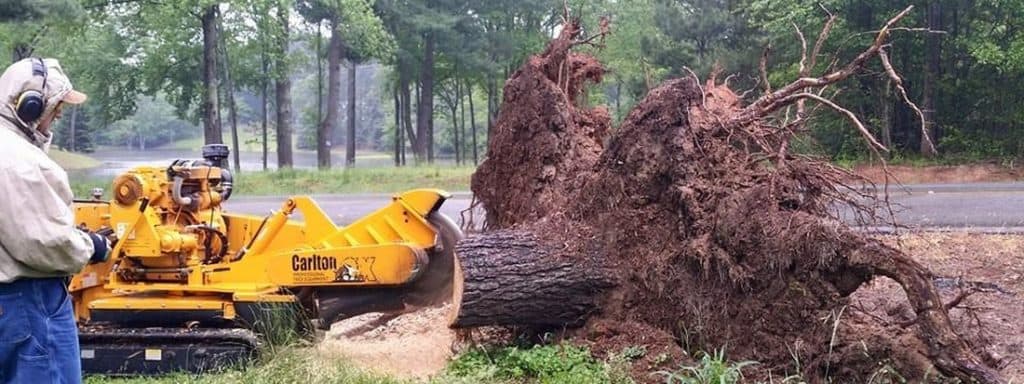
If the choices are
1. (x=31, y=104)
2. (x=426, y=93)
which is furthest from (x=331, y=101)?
(x=31, y=104)

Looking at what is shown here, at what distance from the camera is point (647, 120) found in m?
6.33

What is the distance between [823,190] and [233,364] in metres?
4.04

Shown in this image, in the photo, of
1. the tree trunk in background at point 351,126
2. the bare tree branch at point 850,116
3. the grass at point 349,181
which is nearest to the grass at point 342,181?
the grass at point 349,181

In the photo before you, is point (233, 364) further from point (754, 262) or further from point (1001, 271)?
point (1001, 271)

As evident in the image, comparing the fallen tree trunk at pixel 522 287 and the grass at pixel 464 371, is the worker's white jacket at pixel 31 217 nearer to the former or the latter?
the grass at pixel 464 371

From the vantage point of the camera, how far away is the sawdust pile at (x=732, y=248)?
5184 millimetres

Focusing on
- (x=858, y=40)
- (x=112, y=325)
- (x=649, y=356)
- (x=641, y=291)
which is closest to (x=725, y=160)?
(x=641, y=291)

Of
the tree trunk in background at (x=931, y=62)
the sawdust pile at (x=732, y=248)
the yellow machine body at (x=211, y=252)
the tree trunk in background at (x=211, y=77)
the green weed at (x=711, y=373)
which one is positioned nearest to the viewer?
the green weed at (x=711, y=373)

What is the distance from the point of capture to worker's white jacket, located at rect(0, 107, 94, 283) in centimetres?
359

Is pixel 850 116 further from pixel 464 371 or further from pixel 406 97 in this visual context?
pixel 406 97

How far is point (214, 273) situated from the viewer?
6695mm

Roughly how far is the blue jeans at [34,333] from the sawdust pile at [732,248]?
3.26m

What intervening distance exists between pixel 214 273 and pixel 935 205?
1092 cm

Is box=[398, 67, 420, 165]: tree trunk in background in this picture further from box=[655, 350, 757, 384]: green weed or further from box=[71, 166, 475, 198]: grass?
box=[655, 350, 757, 384]: green weed
